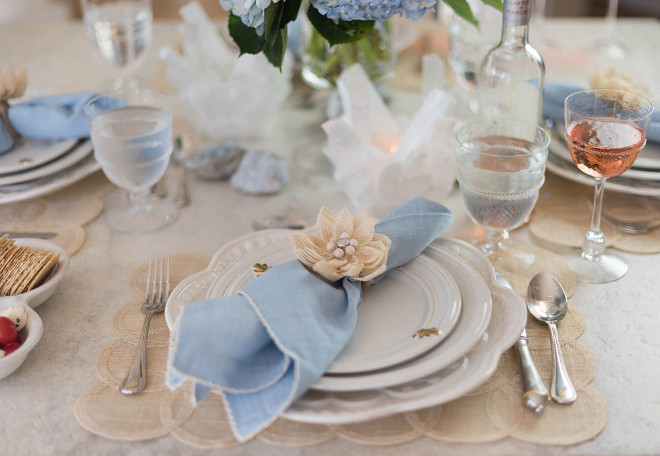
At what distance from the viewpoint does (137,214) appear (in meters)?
0.98

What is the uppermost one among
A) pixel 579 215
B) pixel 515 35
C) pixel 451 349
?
pixel 515 35

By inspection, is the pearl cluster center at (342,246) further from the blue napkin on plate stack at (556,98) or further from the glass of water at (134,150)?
the blue napkin on plate stack at (556,98)

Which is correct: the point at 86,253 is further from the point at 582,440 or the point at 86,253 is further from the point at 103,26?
the point at 582,440

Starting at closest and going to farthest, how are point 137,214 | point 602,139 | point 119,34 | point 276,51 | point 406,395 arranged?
point 406,395, point 602,139, point 276,51, point 137,214, point 119,34

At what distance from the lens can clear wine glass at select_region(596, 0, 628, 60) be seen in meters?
1.43

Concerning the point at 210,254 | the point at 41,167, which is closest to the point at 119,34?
the point at 41,167

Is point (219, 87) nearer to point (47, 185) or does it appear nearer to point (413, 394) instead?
point (47, 185)

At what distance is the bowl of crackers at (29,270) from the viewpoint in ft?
2.43

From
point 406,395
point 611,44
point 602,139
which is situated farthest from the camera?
point 611,44

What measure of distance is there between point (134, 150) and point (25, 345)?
33 centimetres

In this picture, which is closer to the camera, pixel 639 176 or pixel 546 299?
pixel 546 299

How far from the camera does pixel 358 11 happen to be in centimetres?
80

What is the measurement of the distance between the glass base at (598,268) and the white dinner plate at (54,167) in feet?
2.43

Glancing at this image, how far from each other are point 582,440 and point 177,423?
37cm
